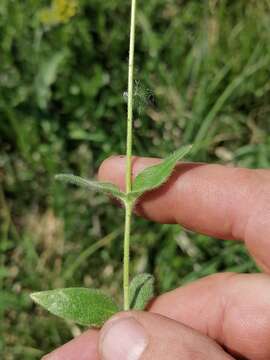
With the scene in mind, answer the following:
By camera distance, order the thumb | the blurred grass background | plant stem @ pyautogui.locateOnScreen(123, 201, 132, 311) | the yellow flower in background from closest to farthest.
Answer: the thumb, plant stem @ pyautogui.locateOnScreen(123, 201, 132, 311), the blurred grass background, the yellow flower in background

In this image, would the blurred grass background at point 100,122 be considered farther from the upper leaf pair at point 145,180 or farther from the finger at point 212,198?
the upper leaf pair at point 145,180

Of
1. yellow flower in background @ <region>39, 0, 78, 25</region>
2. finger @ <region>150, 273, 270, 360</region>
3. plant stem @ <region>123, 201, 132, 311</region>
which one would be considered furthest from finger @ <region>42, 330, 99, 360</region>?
yellow flower in background @ <region>39, 0, 78, 25</region>

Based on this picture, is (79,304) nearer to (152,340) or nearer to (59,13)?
(152,340)

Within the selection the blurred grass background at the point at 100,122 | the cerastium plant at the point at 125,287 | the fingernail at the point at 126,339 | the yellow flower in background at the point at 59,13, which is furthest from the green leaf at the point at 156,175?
the yellow flower in background at the point at 59,13

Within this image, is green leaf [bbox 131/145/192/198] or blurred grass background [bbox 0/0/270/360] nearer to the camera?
green leaf [bbox 131/145/192/198]

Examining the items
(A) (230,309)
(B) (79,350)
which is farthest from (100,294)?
(A) (230,309)

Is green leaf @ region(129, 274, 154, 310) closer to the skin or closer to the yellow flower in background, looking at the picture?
the skin
